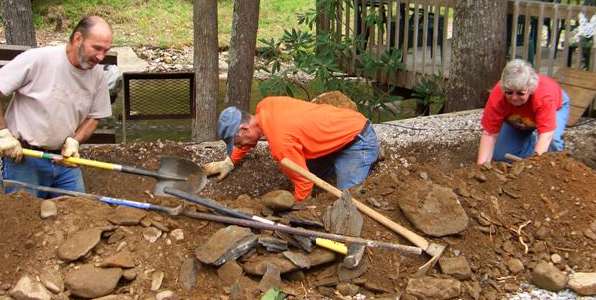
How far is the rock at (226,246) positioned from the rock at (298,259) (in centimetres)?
19

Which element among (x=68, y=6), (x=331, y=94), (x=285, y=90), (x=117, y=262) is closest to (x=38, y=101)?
(x=117, y=262)

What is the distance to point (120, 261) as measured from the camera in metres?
3.65

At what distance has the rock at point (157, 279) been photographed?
364 cm

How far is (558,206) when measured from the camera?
14.6 feet

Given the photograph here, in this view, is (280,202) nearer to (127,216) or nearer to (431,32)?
(127,216)

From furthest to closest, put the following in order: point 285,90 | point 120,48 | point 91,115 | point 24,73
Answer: point 120,48 < point 285,90 < point 91,115 < point 24,73

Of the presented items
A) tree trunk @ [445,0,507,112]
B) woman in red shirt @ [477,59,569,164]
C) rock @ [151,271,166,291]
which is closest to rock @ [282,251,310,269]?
rock @ [151,271,166,291]

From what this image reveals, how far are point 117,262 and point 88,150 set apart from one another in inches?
117

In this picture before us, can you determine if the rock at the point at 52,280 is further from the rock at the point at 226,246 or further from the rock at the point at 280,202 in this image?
the rock at the point at 280,202

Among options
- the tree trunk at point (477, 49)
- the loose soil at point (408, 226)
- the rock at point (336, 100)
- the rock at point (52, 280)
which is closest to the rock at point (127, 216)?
the loose soil at point (408, 226)

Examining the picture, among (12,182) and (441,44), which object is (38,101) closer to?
(12,182)

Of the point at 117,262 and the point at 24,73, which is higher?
the point at 24,73

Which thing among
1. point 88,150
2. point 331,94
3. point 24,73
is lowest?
point 88,150

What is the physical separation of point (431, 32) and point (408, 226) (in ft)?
19.3
